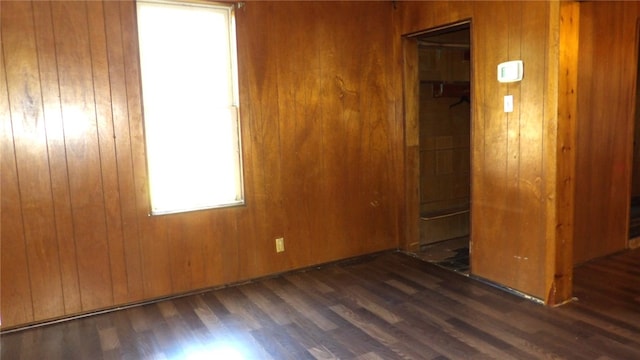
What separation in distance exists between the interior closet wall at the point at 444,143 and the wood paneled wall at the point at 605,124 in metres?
1.29

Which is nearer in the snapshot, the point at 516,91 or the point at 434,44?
the point at 516,91

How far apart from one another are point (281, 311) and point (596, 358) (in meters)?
1.90

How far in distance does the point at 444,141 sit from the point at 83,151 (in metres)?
3.56

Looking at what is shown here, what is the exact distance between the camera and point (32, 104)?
9.60 ft

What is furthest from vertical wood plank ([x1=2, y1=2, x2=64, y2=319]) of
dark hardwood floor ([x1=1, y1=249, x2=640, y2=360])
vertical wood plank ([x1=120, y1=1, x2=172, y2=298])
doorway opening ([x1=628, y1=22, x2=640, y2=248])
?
doorway opening ([x1=628, y1=22, x2=640, y2=248])

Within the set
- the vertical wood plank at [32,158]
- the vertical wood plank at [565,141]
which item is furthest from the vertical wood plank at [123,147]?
the vertical wood plank at [565,141]

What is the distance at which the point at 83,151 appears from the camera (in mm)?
3100

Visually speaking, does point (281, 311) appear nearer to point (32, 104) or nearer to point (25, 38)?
point (32, 104)

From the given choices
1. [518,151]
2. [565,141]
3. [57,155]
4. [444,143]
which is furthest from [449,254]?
[57,155]

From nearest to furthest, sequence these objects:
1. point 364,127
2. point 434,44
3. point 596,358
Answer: point 596,358, point 364,127, point 434,44

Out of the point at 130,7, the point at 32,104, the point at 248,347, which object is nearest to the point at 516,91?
the point at 248,347

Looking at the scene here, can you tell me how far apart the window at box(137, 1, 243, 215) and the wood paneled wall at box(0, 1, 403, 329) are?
0.30 feet

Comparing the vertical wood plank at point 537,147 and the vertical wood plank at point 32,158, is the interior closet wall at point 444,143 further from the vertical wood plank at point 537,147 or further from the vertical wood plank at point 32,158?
the vertical wood plank at point 32,158

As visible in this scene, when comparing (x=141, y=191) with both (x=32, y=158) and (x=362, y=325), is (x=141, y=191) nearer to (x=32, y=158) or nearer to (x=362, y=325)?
(x=32, y=158)
